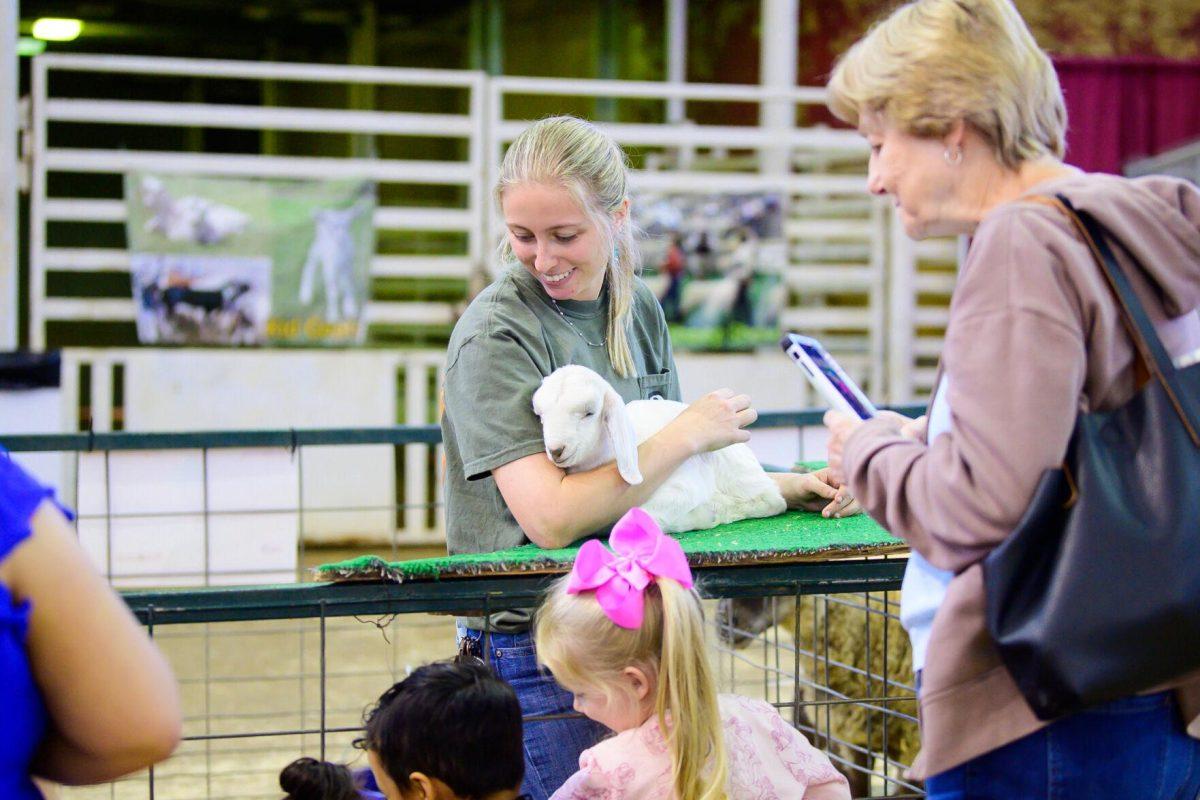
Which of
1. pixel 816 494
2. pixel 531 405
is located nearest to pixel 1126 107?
pixel 816 494

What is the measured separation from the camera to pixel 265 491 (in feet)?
10.4

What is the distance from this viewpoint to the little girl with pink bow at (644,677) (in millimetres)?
1813

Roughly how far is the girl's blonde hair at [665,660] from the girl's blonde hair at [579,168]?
0.66 m

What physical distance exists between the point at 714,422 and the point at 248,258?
5750mm

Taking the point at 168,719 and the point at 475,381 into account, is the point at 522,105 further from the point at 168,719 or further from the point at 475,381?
the point at 168,719

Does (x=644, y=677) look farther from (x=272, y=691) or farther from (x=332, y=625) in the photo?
(x=272, y=691)

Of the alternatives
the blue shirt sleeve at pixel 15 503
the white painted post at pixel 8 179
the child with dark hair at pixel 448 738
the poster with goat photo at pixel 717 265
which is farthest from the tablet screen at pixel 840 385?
the white painted post at pixel 8 179

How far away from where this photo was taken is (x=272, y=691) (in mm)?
4738

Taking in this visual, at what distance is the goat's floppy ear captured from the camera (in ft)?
7.11

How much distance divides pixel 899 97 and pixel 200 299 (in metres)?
6.59

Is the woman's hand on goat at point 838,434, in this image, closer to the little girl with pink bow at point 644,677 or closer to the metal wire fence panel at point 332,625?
the little girl with pink bow at point 644,677

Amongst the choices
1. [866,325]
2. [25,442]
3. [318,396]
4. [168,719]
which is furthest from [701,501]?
[866,325]

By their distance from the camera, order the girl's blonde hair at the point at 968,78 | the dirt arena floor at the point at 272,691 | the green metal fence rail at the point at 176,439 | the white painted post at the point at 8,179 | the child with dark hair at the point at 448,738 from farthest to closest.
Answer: the white painted post at the point at 8,179 → the dirt arena floor at the point at 272,691 → the green metal fence rail at the point at 176,439 → the child with dark hair at the point at 448,738 → the girl's blonde hair at the point at 968,78

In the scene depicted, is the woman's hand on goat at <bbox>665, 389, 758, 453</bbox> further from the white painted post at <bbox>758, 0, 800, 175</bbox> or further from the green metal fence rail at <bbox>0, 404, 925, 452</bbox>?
the white painted post at <bbox>758, 0, 800, 175</bbox>
